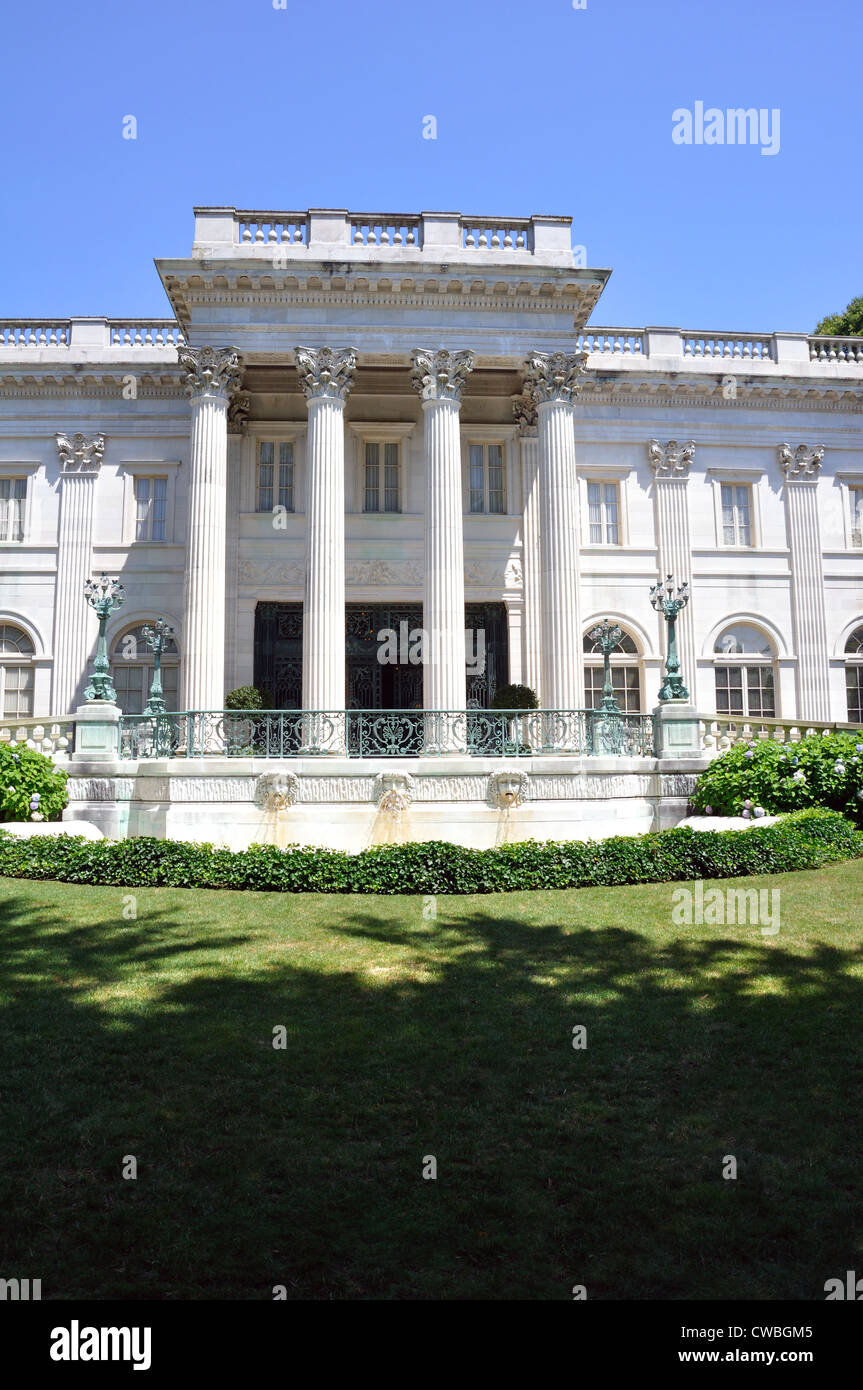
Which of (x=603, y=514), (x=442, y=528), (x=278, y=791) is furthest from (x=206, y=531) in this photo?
(x=603, y=514)

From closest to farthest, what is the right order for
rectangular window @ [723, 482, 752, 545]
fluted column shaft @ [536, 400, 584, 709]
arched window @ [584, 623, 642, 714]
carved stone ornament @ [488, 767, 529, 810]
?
1. carved stone ornament @ [488, 767, 529, 810]
2. fluted column shaft @ [536, 400, 584, 709]
3. arched window @ [584, 623, 642, 714]
4. rectangular window @ [723, 482, 752, 545]

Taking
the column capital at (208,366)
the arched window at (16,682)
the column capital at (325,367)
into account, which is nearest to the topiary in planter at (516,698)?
the column capital at (325,367)

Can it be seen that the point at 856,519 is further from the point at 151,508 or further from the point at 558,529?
the point at 151,508

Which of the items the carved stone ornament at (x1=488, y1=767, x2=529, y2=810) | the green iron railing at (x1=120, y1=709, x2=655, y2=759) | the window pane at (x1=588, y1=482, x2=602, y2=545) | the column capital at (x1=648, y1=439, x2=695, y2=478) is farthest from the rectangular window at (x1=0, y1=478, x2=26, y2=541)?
the column capital at (x1=648, y1=439, x2=695, y2=478)

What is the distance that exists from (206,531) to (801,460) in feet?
58.3

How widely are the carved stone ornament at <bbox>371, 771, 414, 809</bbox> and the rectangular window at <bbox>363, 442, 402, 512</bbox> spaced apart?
11.8m

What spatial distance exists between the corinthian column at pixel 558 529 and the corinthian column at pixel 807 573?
918cm

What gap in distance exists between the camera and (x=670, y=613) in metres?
18.0

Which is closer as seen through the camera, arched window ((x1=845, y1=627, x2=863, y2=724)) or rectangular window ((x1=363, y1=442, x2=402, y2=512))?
rectangular window ((x1=363, y1=442, x2=402, y2=512))

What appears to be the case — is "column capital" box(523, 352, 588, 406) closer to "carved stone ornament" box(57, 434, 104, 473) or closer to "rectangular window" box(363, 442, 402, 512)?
"rectangular window" box(363, 442, 402, 512)

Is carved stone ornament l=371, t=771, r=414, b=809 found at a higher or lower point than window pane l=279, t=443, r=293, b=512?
lower

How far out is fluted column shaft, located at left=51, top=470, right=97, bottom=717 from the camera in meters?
25.1

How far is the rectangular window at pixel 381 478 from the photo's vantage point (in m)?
25.5

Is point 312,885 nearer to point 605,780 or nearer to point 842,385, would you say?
point 605,780
